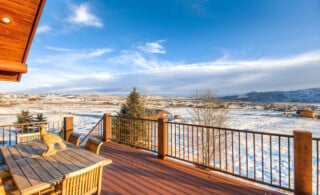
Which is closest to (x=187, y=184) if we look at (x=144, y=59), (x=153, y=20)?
(x=153, y=20)

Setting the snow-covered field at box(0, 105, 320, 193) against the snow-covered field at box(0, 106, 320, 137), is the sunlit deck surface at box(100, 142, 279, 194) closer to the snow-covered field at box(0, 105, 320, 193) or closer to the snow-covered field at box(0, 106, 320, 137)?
the snow-covered field at box(0, 105, 320, 193)

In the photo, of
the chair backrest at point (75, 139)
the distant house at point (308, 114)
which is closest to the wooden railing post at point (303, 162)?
the chair backrest at point (75, 139)

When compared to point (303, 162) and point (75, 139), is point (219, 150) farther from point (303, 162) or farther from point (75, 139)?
point (75, 139)

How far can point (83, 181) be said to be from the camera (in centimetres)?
159

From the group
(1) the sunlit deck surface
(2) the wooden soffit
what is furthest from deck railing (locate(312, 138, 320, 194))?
(2) the wooden soffit

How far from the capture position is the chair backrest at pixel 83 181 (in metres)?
1.37

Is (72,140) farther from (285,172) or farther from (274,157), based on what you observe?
(274,157)

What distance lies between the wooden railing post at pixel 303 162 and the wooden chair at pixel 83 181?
297cm

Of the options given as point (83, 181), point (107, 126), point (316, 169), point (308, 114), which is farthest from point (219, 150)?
point (308, 114)

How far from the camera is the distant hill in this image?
129 feet

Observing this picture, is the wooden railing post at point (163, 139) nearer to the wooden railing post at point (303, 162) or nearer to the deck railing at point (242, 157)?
the deck railing at point (242, 157)

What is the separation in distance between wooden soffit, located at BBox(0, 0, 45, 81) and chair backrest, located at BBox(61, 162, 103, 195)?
71.3 inches

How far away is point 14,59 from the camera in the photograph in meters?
2.62

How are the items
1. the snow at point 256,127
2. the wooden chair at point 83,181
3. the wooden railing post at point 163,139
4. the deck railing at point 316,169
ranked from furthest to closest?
the snow at point 256,127 → the wooden railing post at point 163,139 → the deck railing at point 316,169 → the wooden chair at point 83,181
